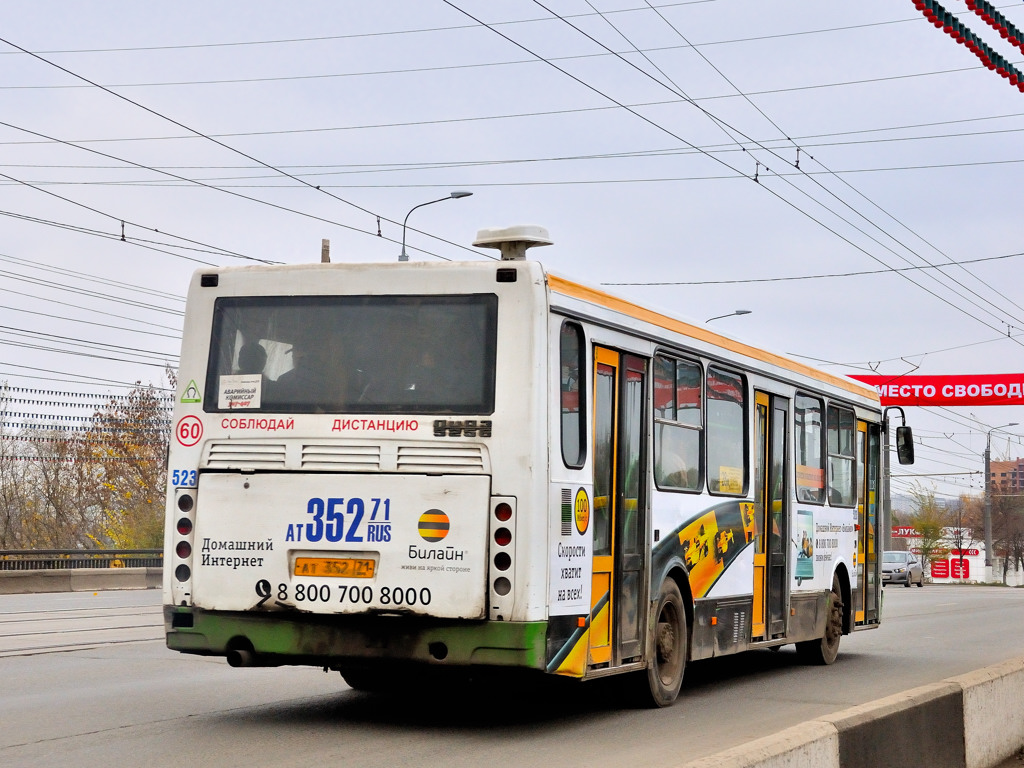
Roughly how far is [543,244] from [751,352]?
13.3ft

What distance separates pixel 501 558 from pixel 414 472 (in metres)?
0.76

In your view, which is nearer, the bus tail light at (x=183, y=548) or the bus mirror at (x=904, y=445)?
the bus tail light at (x=183, y=548)

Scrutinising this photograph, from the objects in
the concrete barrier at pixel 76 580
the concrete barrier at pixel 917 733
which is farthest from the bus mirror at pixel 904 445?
the concrete barrier at pixel 76 580

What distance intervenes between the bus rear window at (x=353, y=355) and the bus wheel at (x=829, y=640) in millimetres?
7650

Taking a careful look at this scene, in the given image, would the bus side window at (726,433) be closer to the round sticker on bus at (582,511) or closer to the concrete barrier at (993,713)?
the round sticker on bus at (582,511)

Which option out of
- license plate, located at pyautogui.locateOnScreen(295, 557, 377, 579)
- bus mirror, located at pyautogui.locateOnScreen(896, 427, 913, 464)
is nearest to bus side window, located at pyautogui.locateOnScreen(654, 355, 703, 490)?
license plate, located at pyautogui.locateOnScreen(295, 557, 377, 579)

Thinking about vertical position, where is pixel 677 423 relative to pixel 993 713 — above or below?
above

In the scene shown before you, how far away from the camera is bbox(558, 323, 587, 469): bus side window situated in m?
8.96

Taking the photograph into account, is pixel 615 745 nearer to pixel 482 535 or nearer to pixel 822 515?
pixel 482 535

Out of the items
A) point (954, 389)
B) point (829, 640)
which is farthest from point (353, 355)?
point (954, 389)

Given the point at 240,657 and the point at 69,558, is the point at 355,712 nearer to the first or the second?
the point at 240,657

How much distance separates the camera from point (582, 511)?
9102 millimetres

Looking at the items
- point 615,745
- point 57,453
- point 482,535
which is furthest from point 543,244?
point 57,453

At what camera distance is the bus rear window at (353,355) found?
876 centimetres
